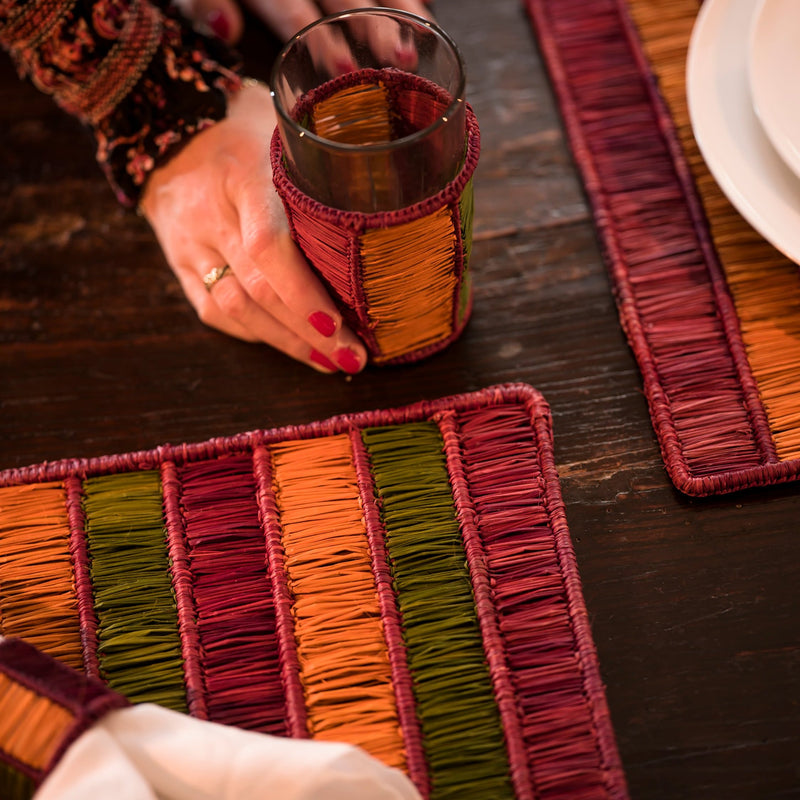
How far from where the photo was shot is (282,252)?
53 cm

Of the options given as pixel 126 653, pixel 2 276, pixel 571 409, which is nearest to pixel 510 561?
pixel 571 409

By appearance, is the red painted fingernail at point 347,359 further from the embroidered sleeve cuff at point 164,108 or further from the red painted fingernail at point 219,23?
the red painted fingernail at point 219,23

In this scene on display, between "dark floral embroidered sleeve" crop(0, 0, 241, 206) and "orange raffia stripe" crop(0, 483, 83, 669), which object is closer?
"orange raffia stripe" crop(0, 483, 83, 669)

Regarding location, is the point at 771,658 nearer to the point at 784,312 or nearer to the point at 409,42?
the point at 784,312

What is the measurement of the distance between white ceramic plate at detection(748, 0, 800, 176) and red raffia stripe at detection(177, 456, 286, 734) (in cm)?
38

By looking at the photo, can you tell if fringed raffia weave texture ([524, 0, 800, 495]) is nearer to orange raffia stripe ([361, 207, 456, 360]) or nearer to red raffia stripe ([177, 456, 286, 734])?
orange raffia stripe ([361, 207, 456, 360])

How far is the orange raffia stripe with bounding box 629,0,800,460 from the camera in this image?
0.54 meters

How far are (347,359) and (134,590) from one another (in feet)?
0.63

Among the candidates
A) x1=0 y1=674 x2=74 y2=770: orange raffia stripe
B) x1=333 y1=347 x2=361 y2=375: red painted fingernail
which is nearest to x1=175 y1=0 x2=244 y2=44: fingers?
x1=333 y1=347 x2=361 y2=375: red painted fingernail

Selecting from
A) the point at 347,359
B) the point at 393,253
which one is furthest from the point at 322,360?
the point at 393,253

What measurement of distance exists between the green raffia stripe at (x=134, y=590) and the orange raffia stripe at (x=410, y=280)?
0.18 metres

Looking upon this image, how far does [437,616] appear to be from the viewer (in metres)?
0.49

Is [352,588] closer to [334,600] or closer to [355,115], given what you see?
[334,600]

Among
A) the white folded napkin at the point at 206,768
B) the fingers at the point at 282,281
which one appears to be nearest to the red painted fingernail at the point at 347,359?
the fingers at the point at 282,281
